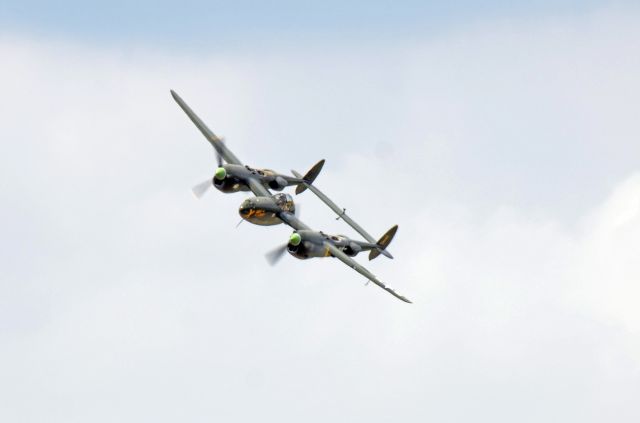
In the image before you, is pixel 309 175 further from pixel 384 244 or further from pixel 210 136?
pixel 210 136

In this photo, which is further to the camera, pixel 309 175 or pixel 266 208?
pixel 309 175

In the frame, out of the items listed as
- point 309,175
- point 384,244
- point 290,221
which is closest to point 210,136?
Result: point 309,175

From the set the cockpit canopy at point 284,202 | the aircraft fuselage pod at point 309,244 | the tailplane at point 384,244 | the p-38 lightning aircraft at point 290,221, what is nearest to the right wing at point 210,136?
the p-38 lightning aircraft at point 290,221

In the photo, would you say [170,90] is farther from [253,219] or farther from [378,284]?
[378,284]

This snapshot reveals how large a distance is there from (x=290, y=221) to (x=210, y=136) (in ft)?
53.1

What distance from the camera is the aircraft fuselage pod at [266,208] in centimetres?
14800

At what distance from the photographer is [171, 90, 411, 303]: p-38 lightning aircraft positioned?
146m

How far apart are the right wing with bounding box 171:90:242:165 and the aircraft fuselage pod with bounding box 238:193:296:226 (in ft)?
30.1

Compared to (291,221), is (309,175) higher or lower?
higher

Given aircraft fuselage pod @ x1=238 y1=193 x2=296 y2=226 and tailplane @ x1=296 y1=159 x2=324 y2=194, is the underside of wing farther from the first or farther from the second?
tailplane @ x1=296 y1=159 x2=324 y2=194

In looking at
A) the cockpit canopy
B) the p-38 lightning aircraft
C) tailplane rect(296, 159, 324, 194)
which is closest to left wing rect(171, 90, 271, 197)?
the p-38 lightning aircraft

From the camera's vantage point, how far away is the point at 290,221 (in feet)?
492

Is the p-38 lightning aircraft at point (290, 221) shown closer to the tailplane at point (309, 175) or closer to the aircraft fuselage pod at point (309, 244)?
the aircraft fuselage pod at point (309, 244)

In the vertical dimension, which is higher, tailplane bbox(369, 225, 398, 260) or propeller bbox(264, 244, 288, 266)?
tailplane bbox(369, 225, 398, 260)
